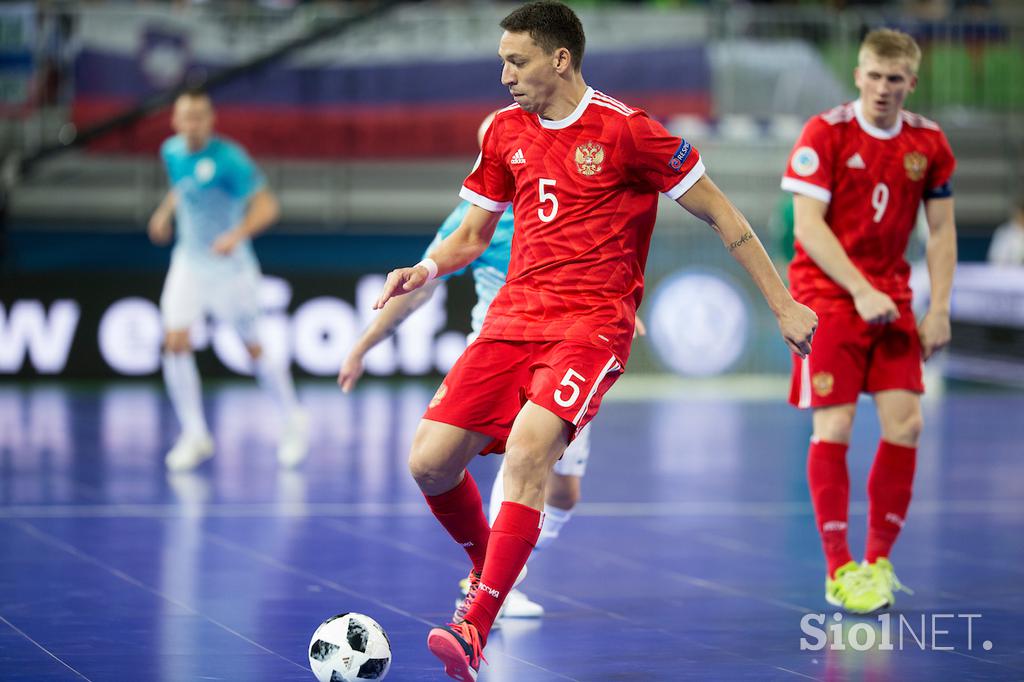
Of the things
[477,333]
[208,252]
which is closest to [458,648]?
[477,333]

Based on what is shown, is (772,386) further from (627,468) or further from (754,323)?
(627,468)

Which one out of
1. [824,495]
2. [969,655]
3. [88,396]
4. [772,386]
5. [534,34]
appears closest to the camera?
[534,34]

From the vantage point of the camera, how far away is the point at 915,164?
6.41 m

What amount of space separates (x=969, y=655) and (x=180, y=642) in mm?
2681

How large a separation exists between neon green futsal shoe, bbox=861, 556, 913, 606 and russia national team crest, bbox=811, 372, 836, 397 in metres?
0.70

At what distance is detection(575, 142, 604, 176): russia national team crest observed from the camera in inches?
202

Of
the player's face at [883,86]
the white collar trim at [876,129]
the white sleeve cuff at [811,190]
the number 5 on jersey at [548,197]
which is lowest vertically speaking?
the number 5 on jersey at [548,197]

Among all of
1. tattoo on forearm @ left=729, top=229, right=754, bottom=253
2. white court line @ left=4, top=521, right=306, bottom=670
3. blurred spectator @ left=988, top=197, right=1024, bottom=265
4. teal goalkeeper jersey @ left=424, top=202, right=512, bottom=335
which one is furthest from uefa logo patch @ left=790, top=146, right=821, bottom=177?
blurred spectator @ left=988, top=197, right=1024, bottom=265

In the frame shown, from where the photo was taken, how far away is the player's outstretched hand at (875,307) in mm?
6133

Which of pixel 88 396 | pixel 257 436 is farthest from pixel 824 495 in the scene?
pixel 88 396

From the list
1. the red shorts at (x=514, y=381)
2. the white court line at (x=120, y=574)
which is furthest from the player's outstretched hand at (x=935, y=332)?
the white court line at (x=120, y=574)

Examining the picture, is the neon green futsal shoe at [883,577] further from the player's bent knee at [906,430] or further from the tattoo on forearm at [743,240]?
the tattoo on forearm at [743,240]

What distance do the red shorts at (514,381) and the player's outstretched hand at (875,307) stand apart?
1.41m

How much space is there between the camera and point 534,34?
5.07m
